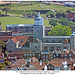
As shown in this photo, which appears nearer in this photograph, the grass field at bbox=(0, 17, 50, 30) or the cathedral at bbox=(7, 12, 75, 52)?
the cathedral at bbox=(7, 12, 75, 52)

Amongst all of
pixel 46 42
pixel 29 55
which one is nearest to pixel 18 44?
pixel 46 42

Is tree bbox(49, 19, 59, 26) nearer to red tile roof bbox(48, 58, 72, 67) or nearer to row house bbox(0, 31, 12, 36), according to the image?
row house bbox(0, 31, 12, 36)

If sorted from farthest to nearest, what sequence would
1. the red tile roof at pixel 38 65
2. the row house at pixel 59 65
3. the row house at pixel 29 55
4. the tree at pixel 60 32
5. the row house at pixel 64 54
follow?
the tree at pixel 60 32
the row house at pixel 64 54
the row house at pixel 29 55
the red tile roof at pixel 38 65
the row house at pixel 59 65

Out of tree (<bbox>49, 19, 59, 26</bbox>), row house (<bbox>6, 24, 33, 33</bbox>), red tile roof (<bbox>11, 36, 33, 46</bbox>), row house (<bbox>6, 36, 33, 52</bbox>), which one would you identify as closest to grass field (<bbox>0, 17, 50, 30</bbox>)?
tree (<bbox>49, 19, 59, 26</bbox>)

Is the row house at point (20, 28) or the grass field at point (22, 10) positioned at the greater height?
the grass field at point (22, 10)

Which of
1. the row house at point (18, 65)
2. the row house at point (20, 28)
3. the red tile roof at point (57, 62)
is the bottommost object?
the row house at point (18, 65)

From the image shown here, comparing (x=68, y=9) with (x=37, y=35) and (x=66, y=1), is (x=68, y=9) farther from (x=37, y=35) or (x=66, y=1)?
(x=37, y=35)

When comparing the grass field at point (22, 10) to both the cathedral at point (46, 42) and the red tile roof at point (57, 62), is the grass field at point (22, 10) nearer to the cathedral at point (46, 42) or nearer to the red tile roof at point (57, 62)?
the cathedral at point (46, 42)

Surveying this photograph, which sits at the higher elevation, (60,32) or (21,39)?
(60,32)

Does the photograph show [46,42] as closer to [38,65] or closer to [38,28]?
[38,28]

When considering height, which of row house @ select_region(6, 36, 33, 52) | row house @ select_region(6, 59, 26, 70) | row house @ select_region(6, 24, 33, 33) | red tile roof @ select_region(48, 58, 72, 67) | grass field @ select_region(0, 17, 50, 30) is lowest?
row house @ select_region(6, 59, 26, 70)

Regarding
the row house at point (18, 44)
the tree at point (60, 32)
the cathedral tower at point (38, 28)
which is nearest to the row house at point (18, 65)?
the row house at point (18, 44)
